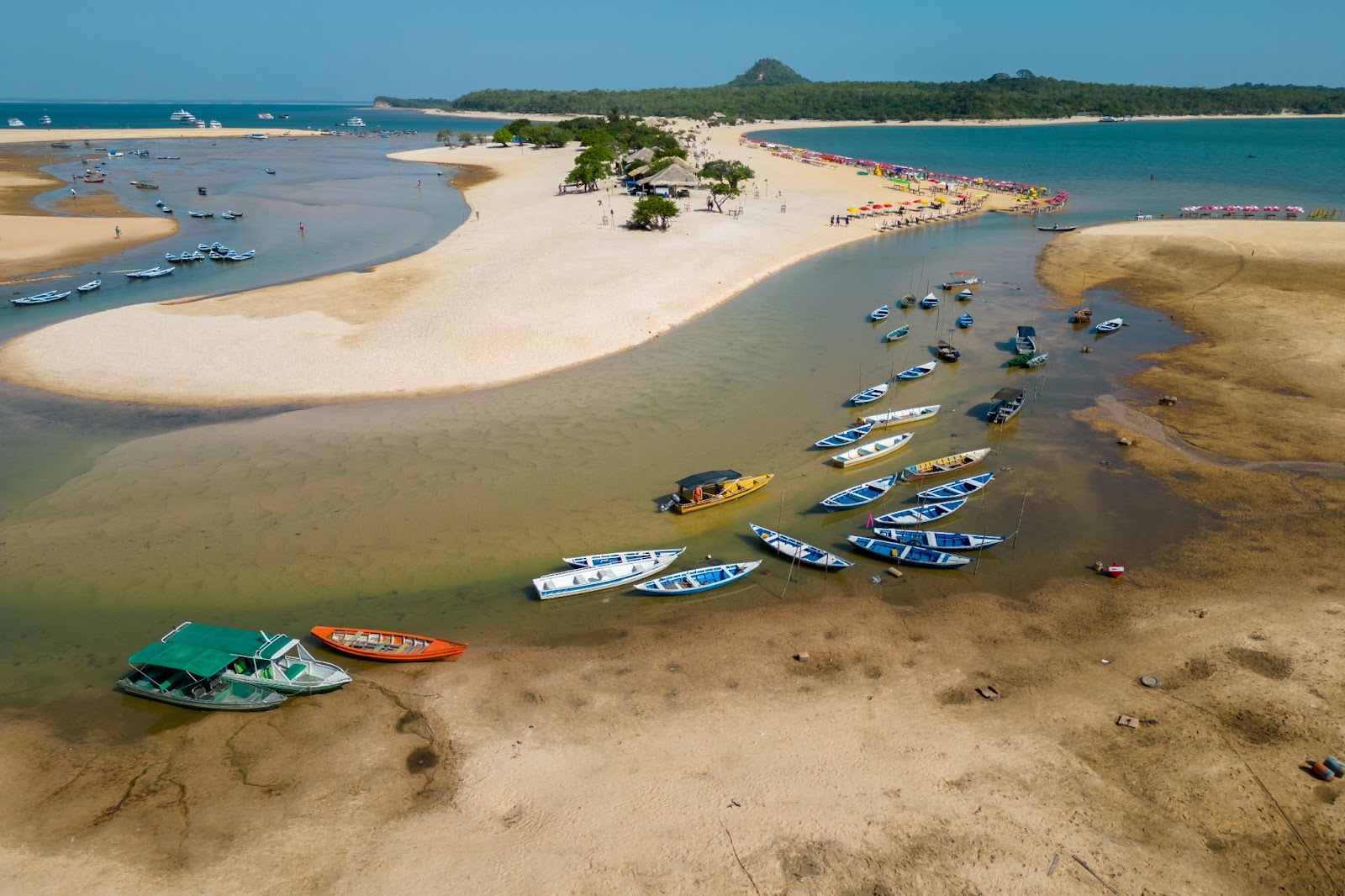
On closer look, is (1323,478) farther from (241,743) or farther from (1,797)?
(1,797)

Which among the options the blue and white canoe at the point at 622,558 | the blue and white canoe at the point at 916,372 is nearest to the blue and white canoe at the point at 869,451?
the blue and white canoe at the point at 916,372

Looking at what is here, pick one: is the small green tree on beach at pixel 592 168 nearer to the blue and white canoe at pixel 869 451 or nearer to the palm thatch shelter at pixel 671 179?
the palm thatch shelter at pixel 671 179

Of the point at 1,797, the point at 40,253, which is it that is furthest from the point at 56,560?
the point at 40,253

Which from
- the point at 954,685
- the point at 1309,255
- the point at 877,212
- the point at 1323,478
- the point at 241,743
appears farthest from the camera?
the point at 877,212

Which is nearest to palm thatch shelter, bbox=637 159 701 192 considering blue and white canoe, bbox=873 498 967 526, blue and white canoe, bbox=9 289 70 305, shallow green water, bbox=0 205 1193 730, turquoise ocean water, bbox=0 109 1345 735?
turquoise ocean water, bbox=0 109 1345 735

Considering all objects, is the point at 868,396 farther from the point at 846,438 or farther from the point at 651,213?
the point at 651,213

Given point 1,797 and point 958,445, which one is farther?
point 958,445

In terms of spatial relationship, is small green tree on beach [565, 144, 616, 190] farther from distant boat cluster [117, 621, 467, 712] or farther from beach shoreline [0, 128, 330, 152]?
beach shoreline [0, 128, 330, 152]

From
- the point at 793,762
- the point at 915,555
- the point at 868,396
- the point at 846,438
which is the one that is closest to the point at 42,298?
the point at 846,438
